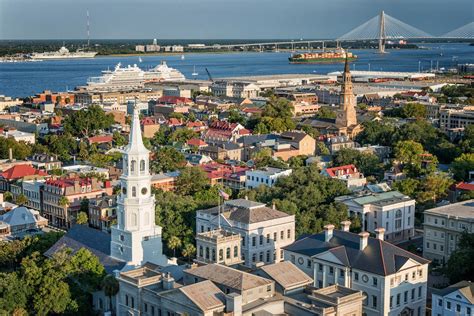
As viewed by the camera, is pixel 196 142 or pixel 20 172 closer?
pixel 20 172

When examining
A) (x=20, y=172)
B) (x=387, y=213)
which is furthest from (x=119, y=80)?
(x=387, y=213)

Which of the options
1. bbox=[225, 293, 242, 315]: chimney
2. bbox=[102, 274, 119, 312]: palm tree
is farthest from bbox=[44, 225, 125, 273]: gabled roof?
bbox=[225, 293, 242, 315]: chimney

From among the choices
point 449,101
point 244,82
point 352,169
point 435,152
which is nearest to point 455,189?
point 352,169

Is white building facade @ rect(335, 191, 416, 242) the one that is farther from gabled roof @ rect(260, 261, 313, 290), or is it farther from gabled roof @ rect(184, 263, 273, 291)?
gabled roof @ rect(184, 263, 273, 291)

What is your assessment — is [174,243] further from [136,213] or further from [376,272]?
[376,272]

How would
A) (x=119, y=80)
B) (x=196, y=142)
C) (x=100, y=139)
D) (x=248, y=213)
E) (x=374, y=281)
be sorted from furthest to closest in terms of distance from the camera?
(x=119, y=80) < (x=100, y=139) < (x=196, y=142) < (x=248, y=213) < (x=374, y=281)

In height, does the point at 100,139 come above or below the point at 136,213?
below

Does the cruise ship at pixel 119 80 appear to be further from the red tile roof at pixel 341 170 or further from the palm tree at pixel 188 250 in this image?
A: the palm tree at pixel 188 250
